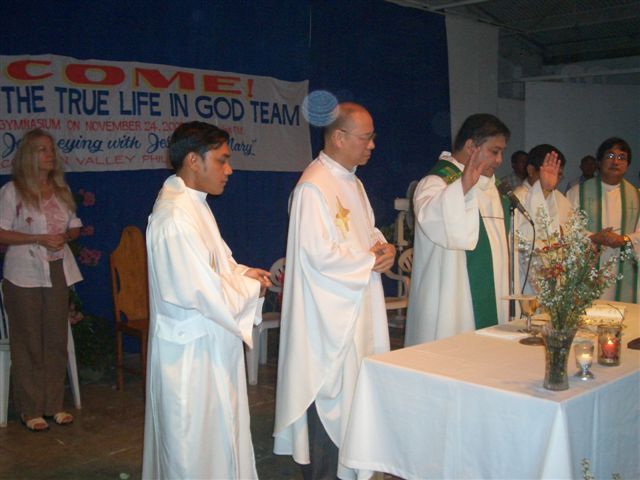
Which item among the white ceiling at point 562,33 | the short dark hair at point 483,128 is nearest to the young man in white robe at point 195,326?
the short dark hair at point 483,128

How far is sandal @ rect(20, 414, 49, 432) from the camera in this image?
4402 millimetres

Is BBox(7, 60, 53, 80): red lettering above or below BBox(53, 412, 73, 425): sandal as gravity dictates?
above

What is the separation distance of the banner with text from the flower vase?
14.4 feet

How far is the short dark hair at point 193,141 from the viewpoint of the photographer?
9.09 ft

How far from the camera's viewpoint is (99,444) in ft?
13.8

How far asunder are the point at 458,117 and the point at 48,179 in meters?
5.86

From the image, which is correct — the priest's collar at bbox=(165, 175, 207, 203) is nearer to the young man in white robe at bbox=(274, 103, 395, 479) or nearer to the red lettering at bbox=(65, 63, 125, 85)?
the young man in white robe at bbox=(274, 103, 395, 479)

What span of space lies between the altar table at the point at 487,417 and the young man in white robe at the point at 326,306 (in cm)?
52

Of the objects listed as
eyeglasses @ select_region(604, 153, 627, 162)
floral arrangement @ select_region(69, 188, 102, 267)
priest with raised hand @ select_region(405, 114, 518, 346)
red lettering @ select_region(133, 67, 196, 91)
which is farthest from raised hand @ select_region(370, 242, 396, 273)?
red lettering @ select_region(133, 67, 196, 91)

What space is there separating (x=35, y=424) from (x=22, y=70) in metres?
2.59

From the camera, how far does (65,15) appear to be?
5.70 m

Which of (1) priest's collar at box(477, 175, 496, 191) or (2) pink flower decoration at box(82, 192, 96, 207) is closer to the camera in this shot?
(1) priest's collar at box(477, 175, 496, 191)

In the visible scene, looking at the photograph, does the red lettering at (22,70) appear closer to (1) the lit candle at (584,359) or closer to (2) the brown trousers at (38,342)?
(2) the brown trousers at (38,342)

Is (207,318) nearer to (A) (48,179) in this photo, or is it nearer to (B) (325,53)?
(A) (48,179)
